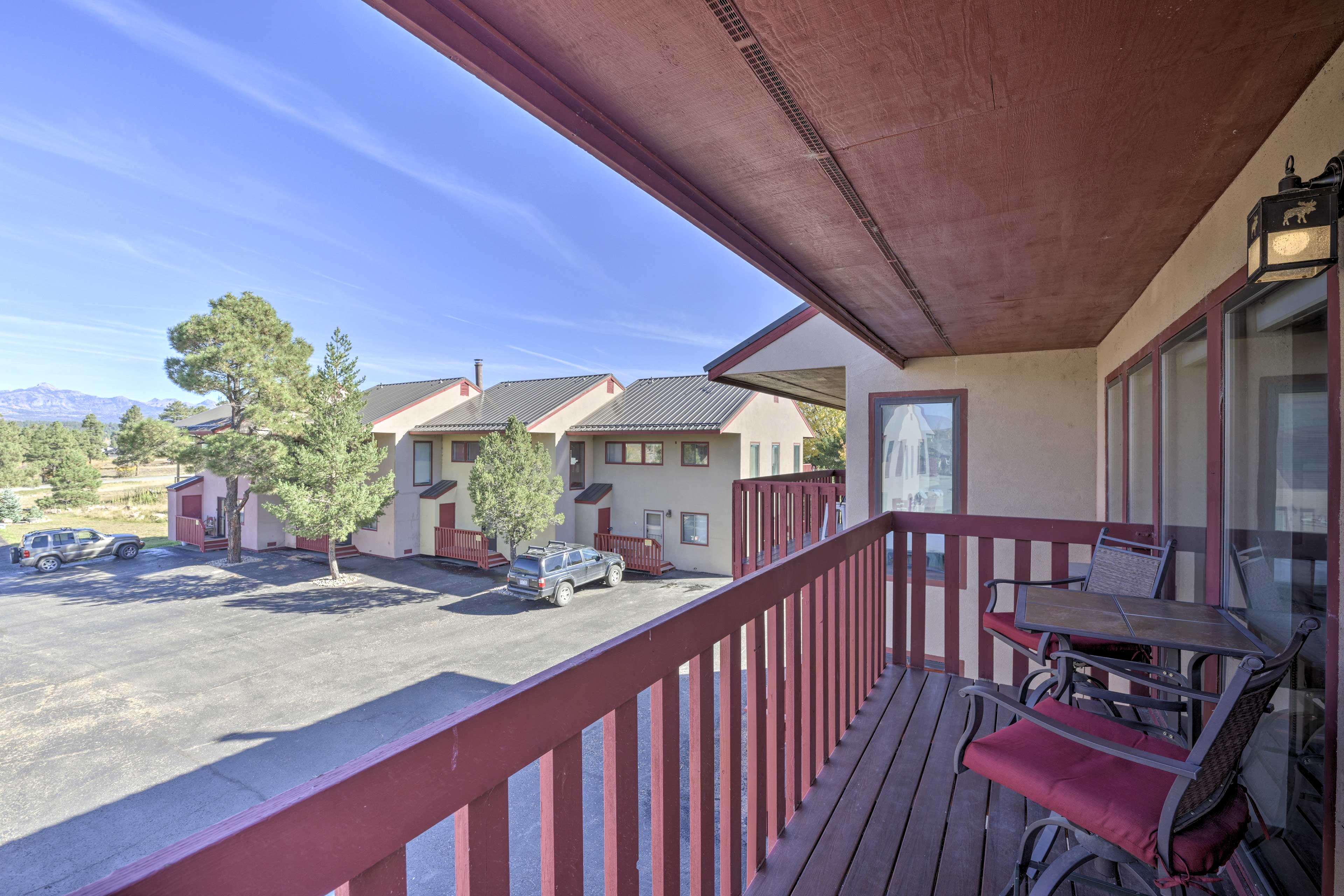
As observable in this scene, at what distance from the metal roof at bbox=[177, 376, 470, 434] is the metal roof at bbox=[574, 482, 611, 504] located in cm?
639

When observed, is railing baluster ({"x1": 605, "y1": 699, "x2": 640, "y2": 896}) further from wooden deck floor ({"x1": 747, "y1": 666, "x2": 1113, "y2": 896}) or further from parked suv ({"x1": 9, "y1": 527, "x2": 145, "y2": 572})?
parked suv ({"x1": 9, "y1": 527, "x2": 145, "y2": 572})

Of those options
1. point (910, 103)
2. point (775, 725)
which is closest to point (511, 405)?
point (775, 725)

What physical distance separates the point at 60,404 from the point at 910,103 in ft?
285

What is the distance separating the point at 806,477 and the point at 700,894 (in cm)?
693

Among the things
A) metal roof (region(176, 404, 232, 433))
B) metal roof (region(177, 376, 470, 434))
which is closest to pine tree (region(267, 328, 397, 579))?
metal roof (region(177, 376, 470, 434))

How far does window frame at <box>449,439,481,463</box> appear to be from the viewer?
61.3 feet

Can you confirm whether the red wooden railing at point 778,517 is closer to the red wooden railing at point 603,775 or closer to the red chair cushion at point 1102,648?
the red chair cushion at point 1102,648

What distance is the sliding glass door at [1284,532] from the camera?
152 centimetres

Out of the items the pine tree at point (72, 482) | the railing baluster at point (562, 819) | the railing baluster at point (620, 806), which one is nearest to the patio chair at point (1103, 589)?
the railing baluster at point (620, 806)

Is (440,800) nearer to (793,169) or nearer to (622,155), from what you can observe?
(622,155)

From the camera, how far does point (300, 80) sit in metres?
36.8

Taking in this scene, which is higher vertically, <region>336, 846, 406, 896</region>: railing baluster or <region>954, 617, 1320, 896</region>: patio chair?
<region>336, 846, 406, 896</region>: railing baluster

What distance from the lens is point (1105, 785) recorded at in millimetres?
1365

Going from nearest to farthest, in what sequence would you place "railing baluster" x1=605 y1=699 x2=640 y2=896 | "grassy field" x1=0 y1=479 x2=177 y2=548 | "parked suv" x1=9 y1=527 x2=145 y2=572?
"railing baluster" x1=605 y1=699 x2=640 y2=896 < "parked suv" x1=9 y1=527 x2=145 y2=572 < "grassy field" x1=0 y1=479 x2=177 y2=548
